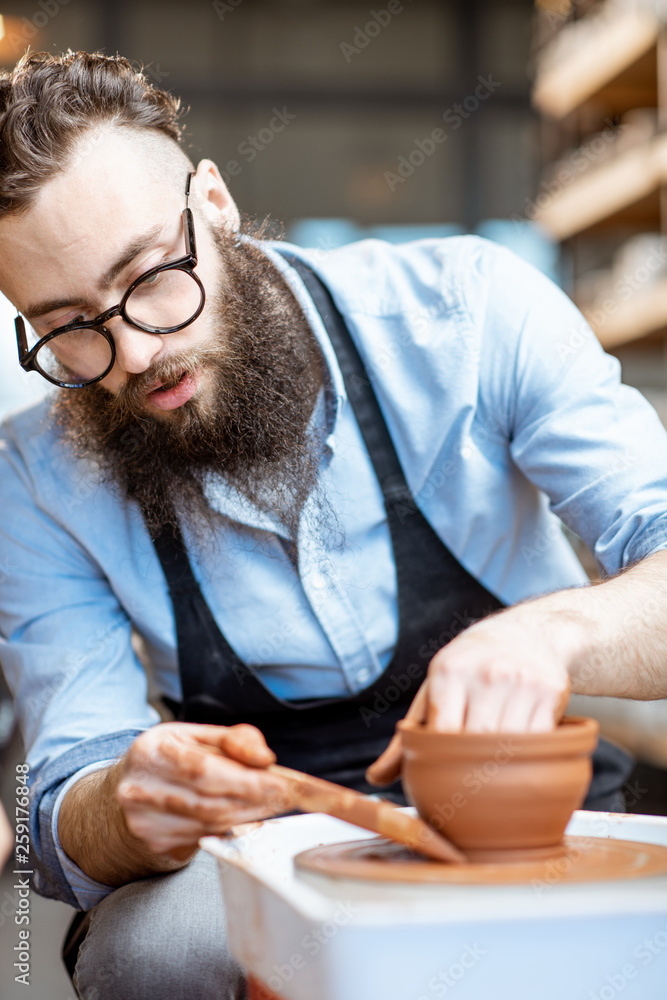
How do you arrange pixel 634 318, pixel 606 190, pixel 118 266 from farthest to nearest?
pixel 606 190, pixel 634 318, pixel 118 266

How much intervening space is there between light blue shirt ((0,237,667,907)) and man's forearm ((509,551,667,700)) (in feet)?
0.90

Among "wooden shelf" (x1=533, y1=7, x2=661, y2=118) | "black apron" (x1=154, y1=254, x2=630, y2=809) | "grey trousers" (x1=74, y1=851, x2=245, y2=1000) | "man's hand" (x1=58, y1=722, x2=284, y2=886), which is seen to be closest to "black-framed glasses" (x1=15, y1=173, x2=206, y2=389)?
"black apron" (x1=154, y1=254, x2=630, y2=809)

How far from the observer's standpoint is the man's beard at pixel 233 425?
4.74 ft

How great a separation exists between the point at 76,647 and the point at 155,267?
0.58 metres

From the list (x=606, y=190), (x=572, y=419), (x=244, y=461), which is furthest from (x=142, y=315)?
(x=606, y=190)

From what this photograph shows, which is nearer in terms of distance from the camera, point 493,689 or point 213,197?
point 493,689

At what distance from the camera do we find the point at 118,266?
1.30 m

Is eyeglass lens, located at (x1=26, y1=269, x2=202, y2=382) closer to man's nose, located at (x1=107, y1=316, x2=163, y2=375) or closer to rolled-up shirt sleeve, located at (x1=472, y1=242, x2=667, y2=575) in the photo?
man's nose, located at (x1=107, y1=316, x2=163, y2=375)

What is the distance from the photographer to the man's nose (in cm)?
133

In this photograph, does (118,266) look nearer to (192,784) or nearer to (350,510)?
(350,510)

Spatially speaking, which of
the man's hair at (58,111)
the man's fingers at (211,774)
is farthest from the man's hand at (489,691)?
the man's hair at (58,111)

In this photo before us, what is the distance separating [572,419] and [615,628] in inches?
16.9

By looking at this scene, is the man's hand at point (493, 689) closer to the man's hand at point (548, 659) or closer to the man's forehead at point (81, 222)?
the man's hand at point (548, 659)

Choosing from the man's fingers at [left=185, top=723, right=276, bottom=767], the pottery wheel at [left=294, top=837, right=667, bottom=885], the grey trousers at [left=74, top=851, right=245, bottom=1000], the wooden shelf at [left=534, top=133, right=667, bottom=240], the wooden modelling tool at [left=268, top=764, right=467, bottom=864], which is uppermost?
the wooden shelf at [left=534, top=133, right=667, bottom=240]
